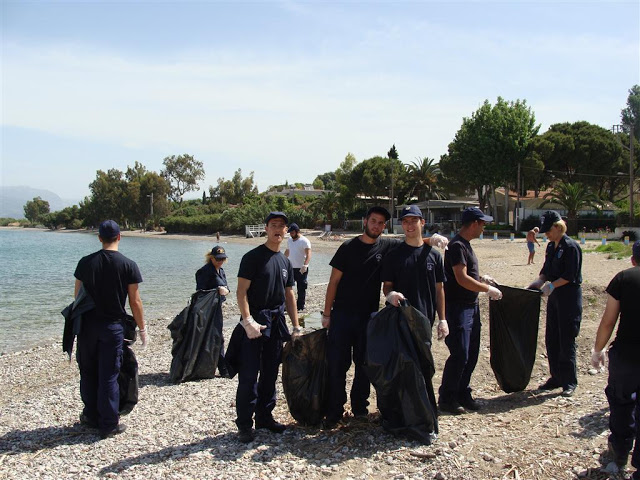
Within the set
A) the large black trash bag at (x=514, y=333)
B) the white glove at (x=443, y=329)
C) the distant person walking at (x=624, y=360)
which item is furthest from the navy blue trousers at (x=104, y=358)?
the distant person walking at (x=624, y=360)

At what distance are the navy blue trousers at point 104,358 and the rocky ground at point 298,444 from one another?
24 cm

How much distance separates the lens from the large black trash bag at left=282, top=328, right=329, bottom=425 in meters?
4.72

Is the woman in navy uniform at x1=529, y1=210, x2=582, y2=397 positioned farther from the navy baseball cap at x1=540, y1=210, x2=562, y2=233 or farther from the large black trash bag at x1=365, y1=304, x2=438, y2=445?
the large black trash bag at x1=365, y1=304, x2=438, y2=445

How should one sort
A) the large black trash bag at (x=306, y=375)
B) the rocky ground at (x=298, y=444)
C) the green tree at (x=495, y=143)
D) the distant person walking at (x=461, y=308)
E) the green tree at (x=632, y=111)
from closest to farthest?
the rocky ground at (x=298, y=444) → the large black trash bag at (x=306, y=375) → the distant person walking at (x=461, y=308) → the green tree at (x=495, y=143) → the green tree at (x=632, y=111)

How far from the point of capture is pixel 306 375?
15.5 feet

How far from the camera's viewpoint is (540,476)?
377cm

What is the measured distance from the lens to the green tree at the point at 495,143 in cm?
4250

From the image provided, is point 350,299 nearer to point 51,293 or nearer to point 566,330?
point 566,330

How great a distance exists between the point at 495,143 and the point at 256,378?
41.3 metres

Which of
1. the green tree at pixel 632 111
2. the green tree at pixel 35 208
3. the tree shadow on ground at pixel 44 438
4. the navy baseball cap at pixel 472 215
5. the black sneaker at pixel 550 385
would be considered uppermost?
the green tree at pixel 632 111

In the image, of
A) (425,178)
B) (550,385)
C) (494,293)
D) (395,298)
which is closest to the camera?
(395,298)

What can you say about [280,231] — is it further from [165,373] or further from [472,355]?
[165,373]

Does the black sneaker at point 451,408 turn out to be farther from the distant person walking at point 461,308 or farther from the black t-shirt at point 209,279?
the black t-shirt at point 209,279

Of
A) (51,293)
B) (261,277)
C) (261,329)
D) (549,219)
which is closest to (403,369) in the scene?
(261,329)
